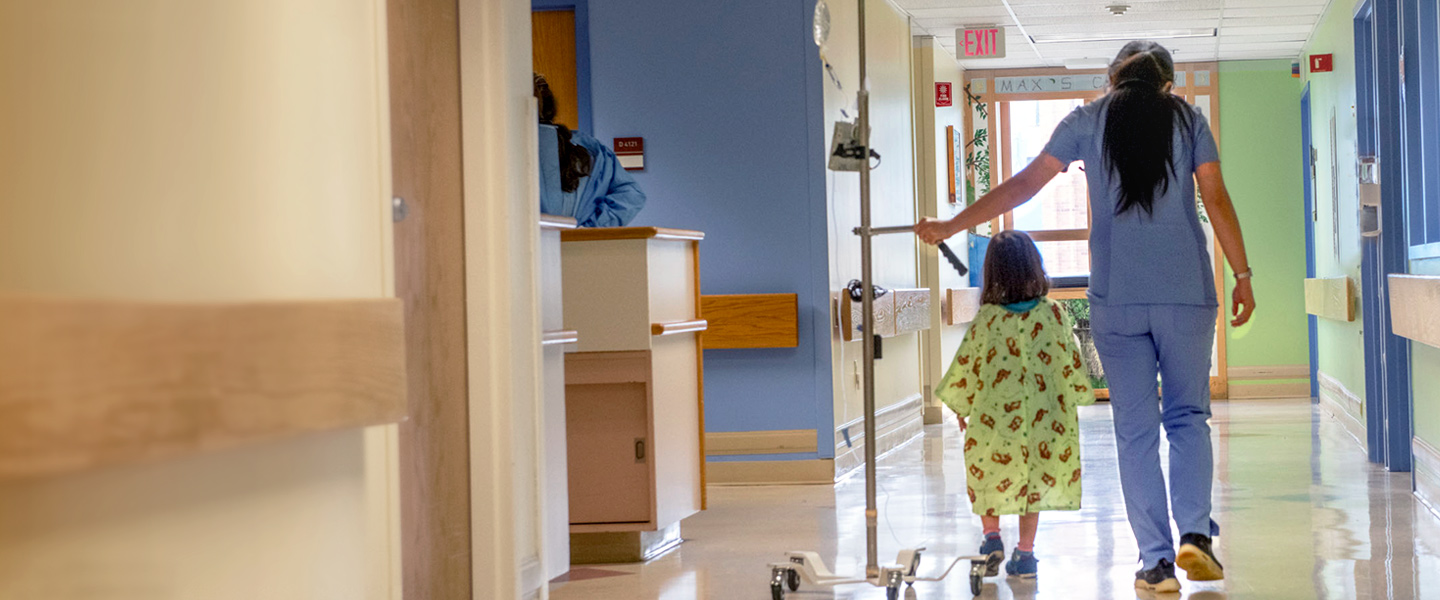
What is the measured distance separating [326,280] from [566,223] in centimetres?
162

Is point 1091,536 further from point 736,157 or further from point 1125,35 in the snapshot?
point 1125,35

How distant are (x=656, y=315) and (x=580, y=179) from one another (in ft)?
1.65

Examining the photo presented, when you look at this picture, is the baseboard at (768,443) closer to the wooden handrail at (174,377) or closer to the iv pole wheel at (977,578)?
the iv pole wheel at (977,578)

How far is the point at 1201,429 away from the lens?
352 cm

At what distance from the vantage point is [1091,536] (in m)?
4.53

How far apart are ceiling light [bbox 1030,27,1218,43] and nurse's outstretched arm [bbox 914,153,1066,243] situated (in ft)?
19.2

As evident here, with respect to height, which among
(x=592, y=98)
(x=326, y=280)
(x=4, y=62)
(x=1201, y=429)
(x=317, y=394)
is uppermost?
(x=592, y=98)

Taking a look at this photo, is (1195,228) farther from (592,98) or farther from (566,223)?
(592,98)

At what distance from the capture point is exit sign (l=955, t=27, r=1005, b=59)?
8.64m

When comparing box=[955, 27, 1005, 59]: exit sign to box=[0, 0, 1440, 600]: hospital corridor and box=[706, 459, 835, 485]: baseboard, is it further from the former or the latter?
box=[706, 459, 835, 485]: baseboard

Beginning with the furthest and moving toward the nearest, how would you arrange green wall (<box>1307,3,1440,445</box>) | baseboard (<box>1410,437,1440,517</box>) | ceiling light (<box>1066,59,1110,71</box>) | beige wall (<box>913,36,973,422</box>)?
ceiling light (<box>1066,59,1110,71</box>)
beige wall (<box>913,36,973,422</box>)
green wall (<box>1307,3,1440,445</box>)
baseboard (<box>1410,437,1440,517</box>)

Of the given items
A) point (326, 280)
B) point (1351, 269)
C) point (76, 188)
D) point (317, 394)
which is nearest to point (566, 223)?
point (326, 280)

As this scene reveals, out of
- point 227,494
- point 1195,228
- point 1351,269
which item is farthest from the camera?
point 1351,269

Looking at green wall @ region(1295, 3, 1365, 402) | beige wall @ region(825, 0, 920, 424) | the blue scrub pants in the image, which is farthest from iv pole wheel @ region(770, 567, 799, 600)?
green wall @ region(1295, 3, 1365, 402)
